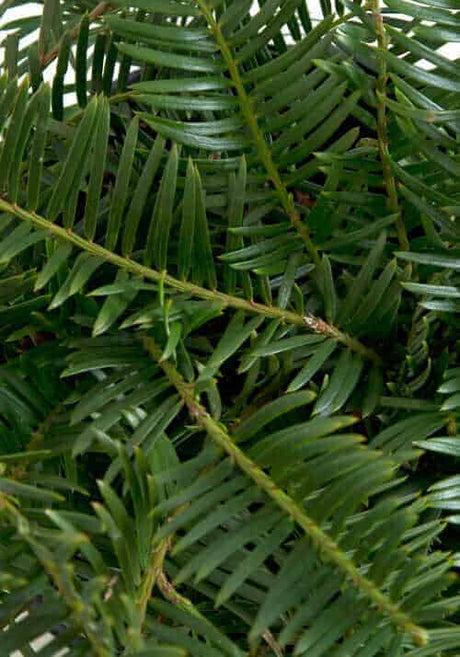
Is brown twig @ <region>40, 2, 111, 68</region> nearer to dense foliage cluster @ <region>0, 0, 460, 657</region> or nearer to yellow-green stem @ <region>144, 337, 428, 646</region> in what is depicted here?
dense foliage cluster @ <region>0, 0, 460, 657</region>

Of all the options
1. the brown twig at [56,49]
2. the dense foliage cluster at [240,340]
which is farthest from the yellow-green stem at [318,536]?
the brown twig at [56,49]

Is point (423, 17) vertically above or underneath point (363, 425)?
above

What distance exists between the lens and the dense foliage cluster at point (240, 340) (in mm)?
183

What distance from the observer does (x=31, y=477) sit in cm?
21

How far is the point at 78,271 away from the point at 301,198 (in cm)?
12

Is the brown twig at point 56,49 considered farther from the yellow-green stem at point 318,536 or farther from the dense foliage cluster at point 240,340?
the yellow-green stem at point 318,536

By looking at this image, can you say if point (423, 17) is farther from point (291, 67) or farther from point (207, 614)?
point (207, 614)

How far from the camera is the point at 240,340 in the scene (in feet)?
0.75

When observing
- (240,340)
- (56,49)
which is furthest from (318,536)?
(56,49)

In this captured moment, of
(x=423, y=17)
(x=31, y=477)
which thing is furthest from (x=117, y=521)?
(x=423, y=17)

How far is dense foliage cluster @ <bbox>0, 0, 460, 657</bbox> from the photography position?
0.18 meters

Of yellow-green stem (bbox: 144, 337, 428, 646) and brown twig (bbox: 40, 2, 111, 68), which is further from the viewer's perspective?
brown twig (bbox: 40, 2, 111, 68)

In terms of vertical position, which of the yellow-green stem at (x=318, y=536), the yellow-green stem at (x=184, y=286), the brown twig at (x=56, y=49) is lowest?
the yellow-green stem at (x=318, y=536)

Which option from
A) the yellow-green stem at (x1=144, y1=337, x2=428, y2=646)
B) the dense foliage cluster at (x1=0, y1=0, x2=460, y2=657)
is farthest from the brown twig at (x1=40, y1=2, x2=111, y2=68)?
the yellow-green stem at (x1=144, y1=337, x2=428, y2=646)
